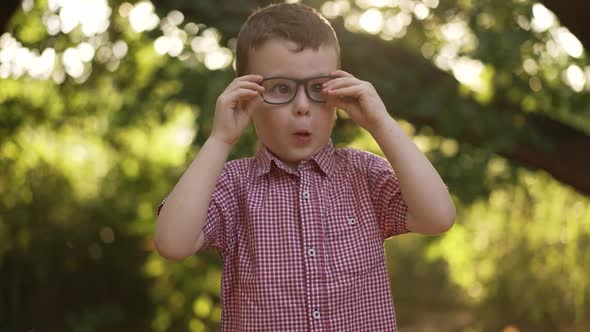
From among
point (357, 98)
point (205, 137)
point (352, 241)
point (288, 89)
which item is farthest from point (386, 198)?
point (205, 137)

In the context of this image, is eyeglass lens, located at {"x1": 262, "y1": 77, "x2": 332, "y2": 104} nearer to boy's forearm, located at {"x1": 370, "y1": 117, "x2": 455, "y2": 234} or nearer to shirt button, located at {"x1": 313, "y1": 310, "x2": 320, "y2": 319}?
boy's forearm, located at {"x1": 370, "y1": 117, "x2": 455, "y2": 234}

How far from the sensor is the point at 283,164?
7.07 ft

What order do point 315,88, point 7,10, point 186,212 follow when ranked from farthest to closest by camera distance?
point 7,10 < point 315,88 < point 186,212

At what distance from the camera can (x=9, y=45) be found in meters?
4.69

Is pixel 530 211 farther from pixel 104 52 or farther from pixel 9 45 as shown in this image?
pixel 9 45

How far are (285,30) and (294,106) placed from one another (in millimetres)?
203

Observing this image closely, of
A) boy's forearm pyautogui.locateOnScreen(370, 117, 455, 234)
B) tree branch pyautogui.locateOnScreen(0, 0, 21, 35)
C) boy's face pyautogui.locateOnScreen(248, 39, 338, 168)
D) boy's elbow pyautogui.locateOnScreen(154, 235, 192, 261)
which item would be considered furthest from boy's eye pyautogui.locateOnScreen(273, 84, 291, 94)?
tree branch pyautogui.locateOnScreen(0, 0, 21, 35)

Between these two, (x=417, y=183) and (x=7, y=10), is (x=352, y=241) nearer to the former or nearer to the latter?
(x=417, y=183)

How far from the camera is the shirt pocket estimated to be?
81.6 inches

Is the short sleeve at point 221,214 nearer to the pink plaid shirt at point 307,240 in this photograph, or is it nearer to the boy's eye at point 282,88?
the pink plaid shirt at point 307,240

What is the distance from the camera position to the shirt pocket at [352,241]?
6.80 feet

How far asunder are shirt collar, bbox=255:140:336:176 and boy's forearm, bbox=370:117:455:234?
195 mm

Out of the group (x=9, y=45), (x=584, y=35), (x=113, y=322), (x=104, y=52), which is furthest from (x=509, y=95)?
(x=113, y=322)

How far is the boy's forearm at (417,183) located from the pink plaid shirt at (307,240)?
0.08m
